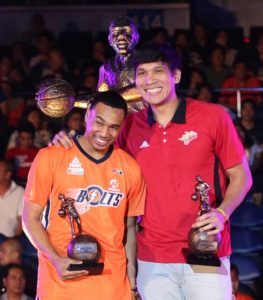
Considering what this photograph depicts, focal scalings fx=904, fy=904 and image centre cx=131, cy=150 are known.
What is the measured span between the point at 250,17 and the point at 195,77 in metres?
3.11

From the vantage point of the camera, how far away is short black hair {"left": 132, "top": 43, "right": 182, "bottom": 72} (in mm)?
4531

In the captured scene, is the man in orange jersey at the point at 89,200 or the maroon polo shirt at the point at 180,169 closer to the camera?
the man in orange jersey at the point at 89,200

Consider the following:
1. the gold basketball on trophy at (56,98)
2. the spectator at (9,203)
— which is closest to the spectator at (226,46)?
the spectator at (9,203)

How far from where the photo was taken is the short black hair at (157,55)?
4.53 metres

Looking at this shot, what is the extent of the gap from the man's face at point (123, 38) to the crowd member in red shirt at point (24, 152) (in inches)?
144

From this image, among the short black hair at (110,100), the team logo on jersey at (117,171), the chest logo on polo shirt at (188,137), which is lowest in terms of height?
the team logo on jersey at (117,171)

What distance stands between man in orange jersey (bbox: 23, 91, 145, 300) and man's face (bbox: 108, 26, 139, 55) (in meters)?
0.89

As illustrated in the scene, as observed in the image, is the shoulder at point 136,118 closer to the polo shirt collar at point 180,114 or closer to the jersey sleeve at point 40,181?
the polo shirt collar at point 180,114

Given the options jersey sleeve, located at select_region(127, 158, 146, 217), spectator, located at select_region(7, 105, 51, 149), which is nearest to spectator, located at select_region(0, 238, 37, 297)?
spectator, located at select_region(7, 105, 51, 149)

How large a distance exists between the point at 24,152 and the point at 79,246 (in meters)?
4.83

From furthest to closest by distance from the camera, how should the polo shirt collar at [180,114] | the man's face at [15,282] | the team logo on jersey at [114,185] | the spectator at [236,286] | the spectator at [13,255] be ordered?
the spectator at [13,255] → the spectator at [236,286] → the man's face at [15,282] → the polo shirt collar at [180,114] → the team logo on jersey at [114,185]

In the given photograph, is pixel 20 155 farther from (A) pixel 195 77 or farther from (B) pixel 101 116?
(B) pixel 101 116

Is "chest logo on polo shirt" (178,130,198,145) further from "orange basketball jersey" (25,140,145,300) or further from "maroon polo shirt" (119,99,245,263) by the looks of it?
"orange basketball jersey" (25,140,145,300)

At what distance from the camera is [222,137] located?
4570 millimetres
